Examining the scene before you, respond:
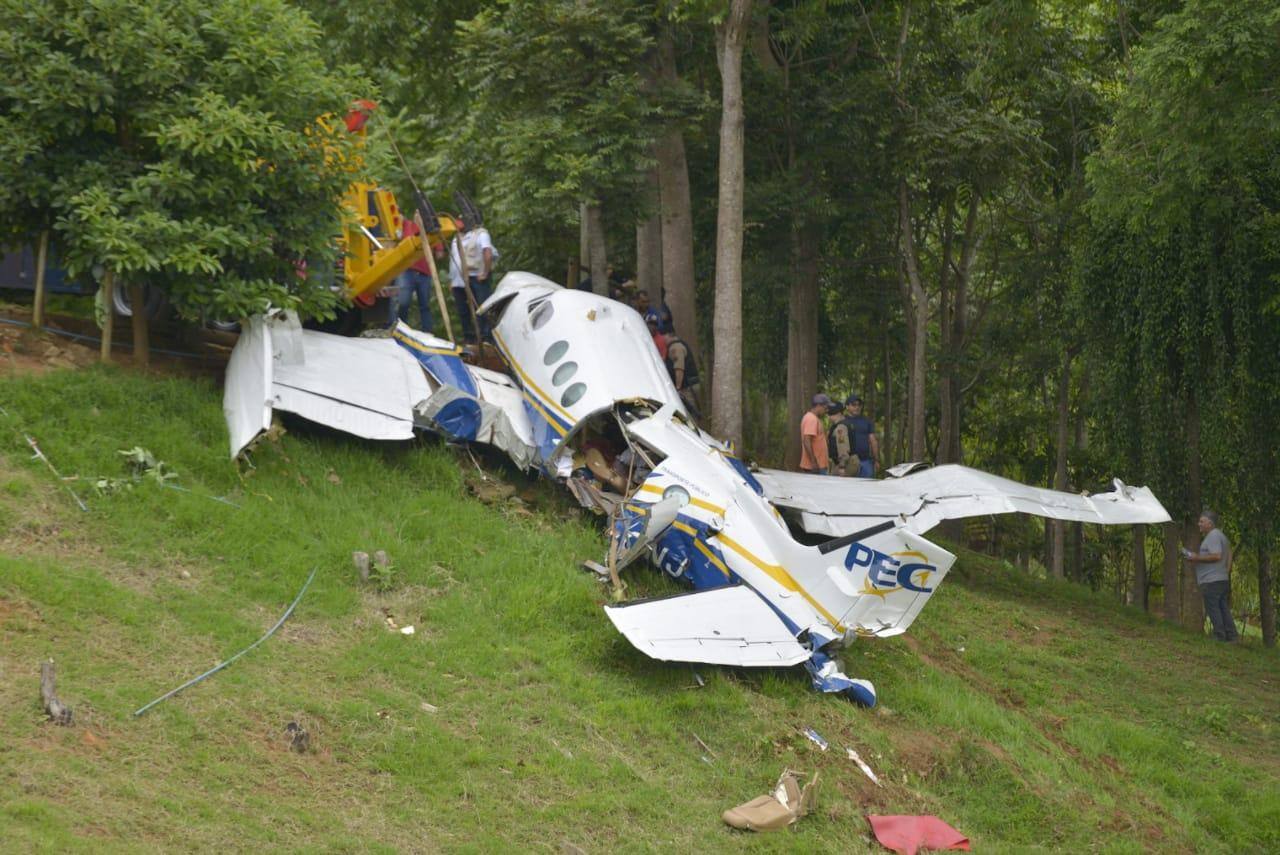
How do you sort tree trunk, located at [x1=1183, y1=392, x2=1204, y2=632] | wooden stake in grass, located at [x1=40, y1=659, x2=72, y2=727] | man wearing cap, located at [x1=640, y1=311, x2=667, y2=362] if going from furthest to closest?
tree trunk, located at [x1=1183, y1=392, x2=1204, y2=632]
man wearing cap, located at [x1=640, y1=311, x2=667, y2=362]
wooden stake in grass, located at [x1=40, y1=659, x2=72, y2=727]

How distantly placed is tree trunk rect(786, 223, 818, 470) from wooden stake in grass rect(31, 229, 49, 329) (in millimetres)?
12768

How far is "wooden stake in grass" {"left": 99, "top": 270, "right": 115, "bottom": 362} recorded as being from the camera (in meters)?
14.8

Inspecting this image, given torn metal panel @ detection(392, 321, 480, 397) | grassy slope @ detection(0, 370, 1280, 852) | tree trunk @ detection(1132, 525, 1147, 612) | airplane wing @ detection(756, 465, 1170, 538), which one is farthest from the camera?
tree trunk @ detection(1132, 525, 1147, 612)

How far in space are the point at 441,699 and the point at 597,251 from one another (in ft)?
34.7

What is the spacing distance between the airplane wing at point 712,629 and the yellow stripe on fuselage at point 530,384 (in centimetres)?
389

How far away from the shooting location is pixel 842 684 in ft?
42.4

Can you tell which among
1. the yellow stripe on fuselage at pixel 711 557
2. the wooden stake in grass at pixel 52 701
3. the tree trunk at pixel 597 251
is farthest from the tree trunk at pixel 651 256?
the wooden stake in grass at pixel 52 701

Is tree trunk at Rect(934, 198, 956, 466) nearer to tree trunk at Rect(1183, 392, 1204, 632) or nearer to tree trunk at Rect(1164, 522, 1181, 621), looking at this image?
tree trunk at Rect(1164, 522, 1181, 621)

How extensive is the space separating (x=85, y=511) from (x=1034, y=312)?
20713 mm

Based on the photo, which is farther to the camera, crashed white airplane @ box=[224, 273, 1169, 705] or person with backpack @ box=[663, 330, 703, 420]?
person with backpack @ box=[663, 330, 703, 420]

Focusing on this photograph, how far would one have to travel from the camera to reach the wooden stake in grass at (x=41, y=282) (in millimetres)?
14930

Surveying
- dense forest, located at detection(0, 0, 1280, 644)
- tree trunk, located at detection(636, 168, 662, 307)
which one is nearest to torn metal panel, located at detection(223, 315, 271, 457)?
dense forest, located at detection(0, 0, 1280, 644)

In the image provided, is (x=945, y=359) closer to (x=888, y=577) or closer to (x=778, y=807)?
(x=888, y=577)

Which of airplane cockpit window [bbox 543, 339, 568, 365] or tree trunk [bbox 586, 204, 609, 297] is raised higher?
tree trunk [bbox 586, 204, 609, 297]
